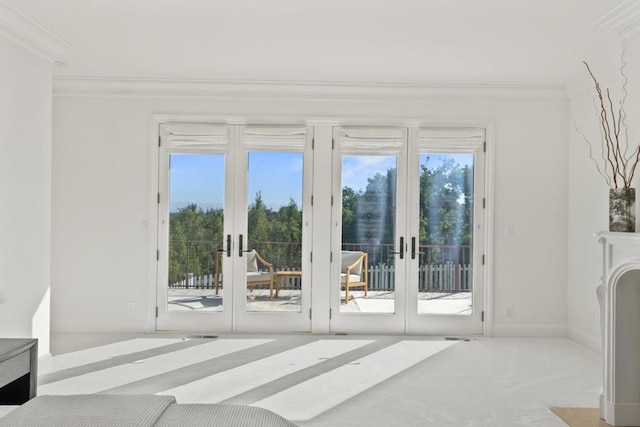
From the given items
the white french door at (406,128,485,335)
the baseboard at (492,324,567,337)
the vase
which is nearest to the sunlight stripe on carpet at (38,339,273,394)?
the white french door at (406,128,485,335)

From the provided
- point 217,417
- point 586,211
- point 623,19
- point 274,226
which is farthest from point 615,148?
point 217,417

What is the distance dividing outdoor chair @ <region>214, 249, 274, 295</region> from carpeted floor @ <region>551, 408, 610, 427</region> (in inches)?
132

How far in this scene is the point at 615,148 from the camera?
5156 millimetres

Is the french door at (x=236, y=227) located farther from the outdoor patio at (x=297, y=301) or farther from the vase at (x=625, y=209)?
the vase at (x=625, y=209)

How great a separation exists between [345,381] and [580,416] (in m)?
1.70

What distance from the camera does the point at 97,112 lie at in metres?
6.41

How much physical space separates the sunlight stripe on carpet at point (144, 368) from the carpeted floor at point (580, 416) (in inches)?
115

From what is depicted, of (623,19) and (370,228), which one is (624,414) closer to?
(623,19)

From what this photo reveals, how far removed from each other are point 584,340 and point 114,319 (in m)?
4.89

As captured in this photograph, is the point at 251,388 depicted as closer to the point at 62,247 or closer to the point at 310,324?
the point at 310,324

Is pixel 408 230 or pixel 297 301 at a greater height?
pixel 408 230

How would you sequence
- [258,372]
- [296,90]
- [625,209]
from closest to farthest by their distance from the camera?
[625,209], [258,372], [296,90]

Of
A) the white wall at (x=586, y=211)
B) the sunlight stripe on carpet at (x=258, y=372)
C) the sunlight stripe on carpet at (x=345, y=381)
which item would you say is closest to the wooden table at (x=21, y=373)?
the sunlight stripe on carpet at (x=258, y=372)

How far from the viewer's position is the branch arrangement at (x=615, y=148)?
3.95m
